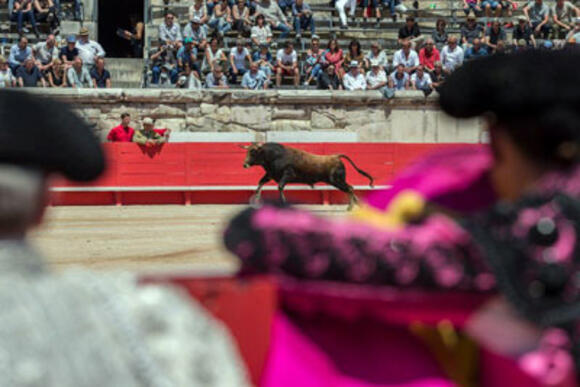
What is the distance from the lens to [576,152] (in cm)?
129

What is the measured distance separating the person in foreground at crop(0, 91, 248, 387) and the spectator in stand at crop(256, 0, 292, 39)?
1533cm

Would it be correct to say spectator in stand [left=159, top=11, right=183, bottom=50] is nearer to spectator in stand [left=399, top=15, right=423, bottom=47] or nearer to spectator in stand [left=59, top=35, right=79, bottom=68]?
spectator in stand [left=59, top=35, right=79, bottom=68]

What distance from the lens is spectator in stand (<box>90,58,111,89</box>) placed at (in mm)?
15258

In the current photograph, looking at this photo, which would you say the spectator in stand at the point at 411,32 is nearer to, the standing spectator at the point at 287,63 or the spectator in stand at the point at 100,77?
the standing spectator at the point at 287,63

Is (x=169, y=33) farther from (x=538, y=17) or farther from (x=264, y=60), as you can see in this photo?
(x=538, y=17)

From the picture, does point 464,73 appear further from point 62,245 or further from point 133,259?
point 62,245

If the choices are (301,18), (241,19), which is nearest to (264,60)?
(241,19)

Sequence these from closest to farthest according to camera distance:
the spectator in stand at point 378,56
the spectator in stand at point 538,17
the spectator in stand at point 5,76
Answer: the spectator in stand at point 5,76 → the spectator in stand at point 378,56 → the spectator in stand at point 538,17

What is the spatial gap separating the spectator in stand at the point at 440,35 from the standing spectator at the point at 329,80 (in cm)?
196

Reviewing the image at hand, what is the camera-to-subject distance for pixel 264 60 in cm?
1560

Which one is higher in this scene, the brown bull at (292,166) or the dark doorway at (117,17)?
the dark doorway at (117,17)

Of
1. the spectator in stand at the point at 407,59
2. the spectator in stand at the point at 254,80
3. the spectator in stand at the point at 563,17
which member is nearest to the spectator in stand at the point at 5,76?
the spectator in stand at the point at 254,80

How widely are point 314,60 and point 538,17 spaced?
4254 mm

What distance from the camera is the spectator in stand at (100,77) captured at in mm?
15258
